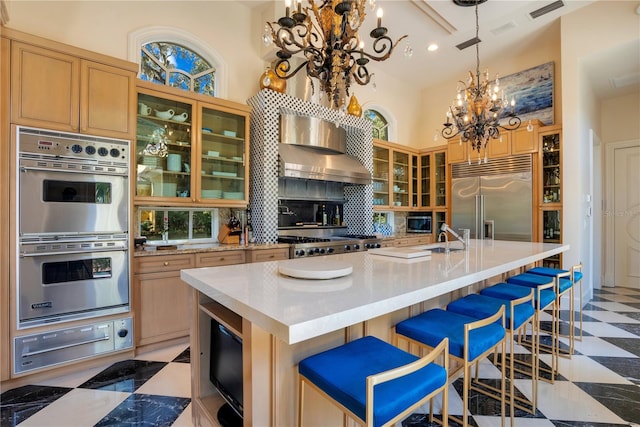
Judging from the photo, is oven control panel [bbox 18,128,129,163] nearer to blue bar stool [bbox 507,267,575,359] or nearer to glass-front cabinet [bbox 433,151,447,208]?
blue bar stool [bbox 507,267,575,359]

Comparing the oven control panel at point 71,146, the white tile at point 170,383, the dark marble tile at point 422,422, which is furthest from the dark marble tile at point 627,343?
the oven control panel at point 71,146

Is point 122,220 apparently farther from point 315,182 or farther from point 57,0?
point 315,182

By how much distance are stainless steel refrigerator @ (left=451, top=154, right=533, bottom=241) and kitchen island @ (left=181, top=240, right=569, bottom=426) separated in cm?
334

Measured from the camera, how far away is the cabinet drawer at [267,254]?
10.7 ft

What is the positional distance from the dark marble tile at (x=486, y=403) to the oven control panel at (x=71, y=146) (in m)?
3.10

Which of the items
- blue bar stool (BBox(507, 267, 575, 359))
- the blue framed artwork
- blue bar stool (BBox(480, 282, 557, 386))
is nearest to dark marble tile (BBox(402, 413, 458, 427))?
blue bar stool (BBox(480, 282, 557, 386))

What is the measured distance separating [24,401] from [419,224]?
573 cm

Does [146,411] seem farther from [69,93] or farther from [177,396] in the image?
[69,93]

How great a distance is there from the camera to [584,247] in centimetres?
420

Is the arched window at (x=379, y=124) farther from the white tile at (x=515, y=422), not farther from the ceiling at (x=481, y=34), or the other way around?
the white tile at (x=515, y=422)

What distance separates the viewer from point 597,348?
2.79m

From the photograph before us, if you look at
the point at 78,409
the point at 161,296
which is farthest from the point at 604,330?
the point at 78,409

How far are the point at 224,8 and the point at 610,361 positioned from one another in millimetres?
5309

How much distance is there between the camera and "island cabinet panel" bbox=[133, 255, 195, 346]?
8.66ft
